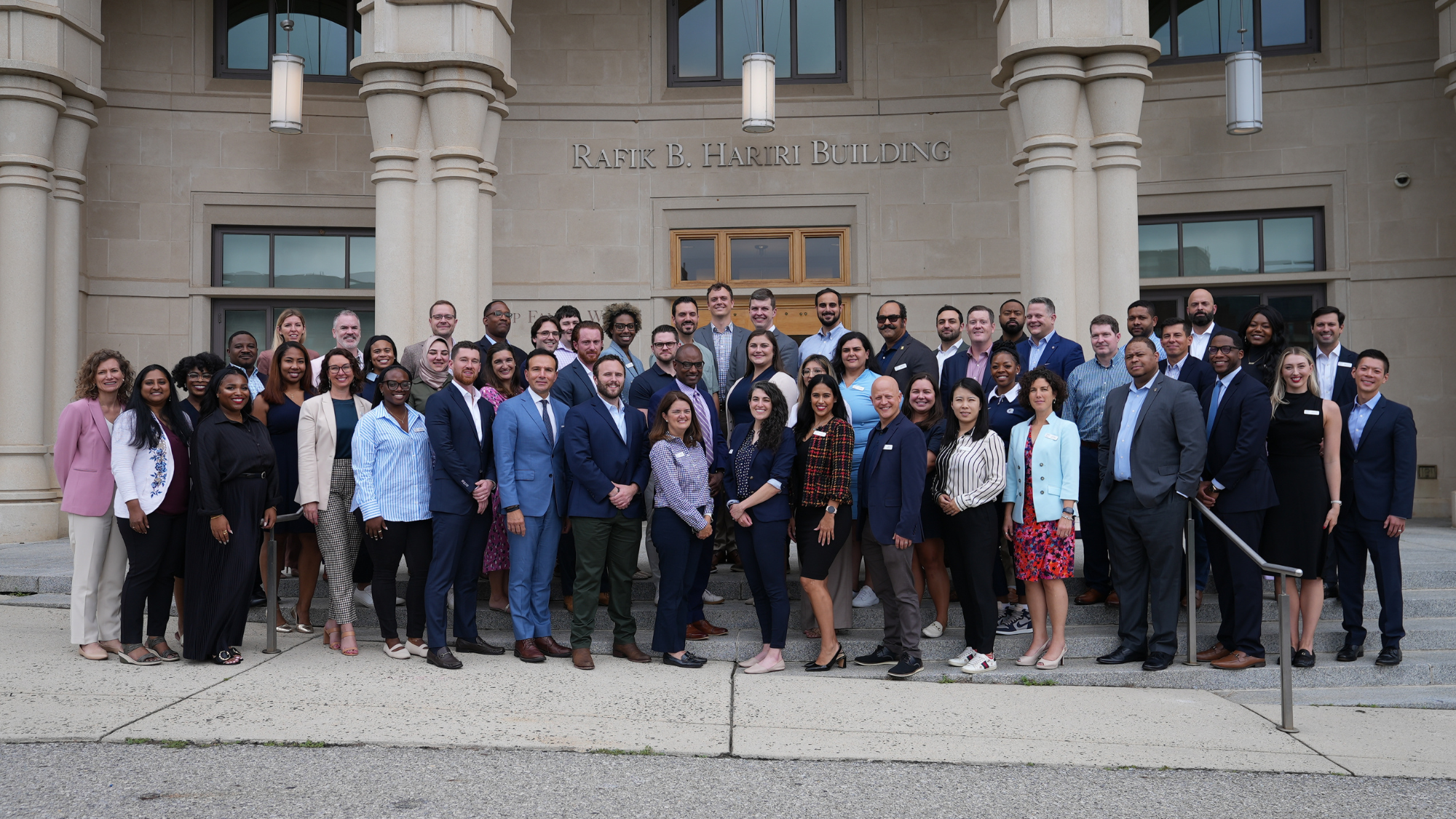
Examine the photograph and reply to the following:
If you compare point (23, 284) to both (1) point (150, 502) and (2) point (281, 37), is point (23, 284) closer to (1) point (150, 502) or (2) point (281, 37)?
(2) point (281, 37)

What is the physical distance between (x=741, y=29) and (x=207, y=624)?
9099 millimetres

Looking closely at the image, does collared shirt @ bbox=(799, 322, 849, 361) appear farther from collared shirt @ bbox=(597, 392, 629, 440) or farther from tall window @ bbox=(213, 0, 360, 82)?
tall window @ bbox=(213, 0, 360, 82)

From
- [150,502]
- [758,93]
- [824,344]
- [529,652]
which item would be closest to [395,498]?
[529,652]

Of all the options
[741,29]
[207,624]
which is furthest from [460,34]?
[207,624]

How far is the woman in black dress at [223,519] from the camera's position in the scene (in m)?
6.84

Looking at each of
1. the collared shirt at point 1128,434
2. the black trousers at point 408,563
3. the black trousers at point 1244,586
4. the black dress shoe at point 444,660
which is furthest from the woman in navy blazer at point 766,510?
the black trousers at point 1244,586

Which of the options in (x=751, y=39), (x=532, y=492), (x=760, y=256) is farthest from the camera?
(x=751, y=39)

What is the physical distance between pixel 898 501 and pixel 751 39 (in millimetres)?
7922

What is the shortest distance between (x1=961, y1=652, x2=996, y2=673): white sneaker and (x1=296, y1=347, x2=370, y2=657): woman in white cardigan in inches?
149

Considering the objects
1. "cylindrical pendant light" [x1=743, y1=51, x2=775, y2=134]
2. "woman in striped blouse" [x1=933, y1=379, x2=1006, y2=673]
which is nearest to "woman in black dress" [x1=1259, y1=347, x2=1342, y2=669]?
"woman in striped blouse" [x1=933, y1=379, x2=1006, y2=673]

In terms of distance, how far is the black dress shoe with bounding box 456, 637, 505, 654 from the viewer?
721cm

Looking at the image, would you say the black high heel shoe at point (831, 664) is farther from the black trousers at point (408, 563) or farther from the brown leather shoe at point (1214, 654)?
the black trousers at point (408, 563)

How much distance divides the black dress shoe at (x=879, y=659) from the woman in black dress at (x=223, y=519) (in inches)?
150

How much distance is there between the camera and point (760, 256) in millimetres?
13000
